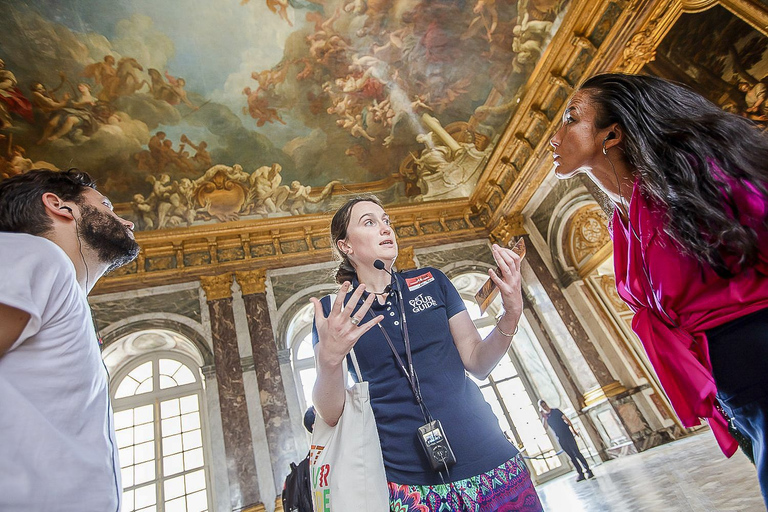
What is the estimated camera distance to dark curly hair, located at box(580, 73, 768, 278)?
1.04 m

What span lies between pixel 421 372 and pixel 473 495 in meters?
0.40

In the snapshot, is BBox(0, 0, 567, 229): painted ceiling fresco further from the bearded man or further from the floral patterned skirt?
the floral patterned skirt

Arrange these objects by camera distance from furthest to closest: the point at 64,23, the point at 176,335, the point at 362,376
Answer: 1. the point at 176,335
2. the point at 64,23
3. the point at 362,376

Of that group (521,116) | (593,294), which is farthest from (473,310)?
(521,116)

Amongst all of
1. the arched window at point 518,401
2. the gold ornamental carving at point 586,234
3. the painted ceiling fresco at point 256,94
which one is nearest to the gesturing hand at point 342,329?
the arched window at point 518,401

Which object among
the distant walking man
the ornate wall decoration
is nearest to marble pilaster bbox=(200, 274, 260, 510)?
the distant walking man

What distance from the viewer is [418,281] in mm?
1728

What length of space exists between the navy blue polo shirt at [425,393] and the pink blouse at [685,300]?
0.55m

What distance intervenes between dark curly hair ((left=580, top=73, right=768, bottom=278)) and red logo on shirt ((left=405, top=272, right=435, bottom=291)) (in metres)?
0.83

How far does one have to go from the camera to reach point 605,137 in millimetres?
1514

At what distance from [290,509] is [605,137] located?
556 cm

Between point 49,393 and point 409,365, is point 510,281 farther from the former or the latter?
point 49,393

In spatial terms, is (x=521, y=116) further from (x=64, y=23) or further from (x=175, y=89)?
(x=64, y=23)

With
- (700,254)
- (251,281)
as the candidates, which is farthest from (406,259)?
(700,254)
